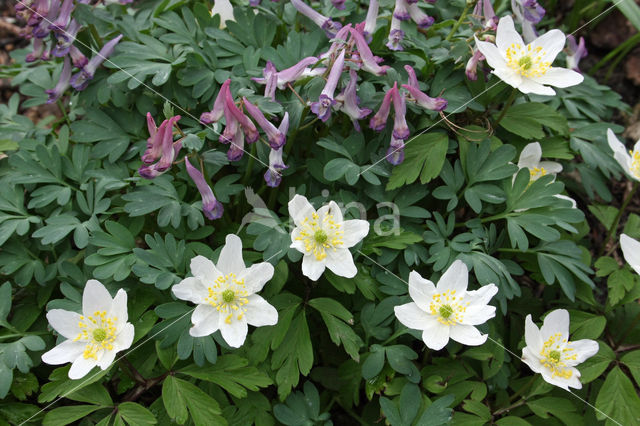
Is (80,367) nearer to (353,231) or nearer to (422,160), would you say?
(353,231)

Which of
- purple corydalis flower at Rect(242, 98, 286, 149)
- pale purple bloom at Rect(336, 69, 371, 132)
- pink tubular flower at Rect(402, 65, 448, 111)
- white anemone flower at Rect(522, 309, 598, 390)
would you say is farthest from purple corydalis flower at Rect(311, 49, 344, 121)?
white anemone flower at Rect(522, 309, 598, 390)

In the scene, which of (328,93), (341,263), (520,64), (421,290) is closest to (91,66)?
(328,93)

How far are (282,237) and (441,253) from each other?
2.23ft

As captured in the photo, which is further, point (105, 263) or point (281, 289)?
point (281, 289)

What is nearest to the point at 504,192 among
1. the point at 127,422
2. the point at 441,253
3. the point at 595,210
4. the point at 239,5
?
the point at 441,253

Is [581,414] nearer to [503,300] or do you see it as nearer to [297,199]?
[503,300]

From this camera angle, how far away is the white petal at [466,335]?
6.82 ft

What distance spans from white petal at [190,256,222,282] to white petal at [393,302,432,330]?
71 cm

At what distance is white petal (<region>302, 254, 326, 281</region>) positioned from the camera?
2.14 meters

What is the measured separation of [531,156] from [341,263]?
3.95 feet

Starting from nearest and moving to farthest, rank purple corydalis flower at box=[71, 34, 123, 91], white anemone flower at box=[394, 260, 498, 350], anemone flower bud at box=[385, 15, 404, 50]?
white anemone flower at box=[394, 260, 498, 350]
anemone flower bud at box=[385, 15, 404, 50]
purple corydalis flower at box=[71, 34, 123, 91]

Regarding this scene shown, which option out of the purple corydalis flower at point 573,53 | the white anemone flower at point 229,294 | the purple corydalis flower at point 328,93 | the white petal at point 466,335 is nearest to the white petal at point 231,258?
the white anemone flower at point 229,294

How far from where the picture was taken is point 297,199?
7.04ft

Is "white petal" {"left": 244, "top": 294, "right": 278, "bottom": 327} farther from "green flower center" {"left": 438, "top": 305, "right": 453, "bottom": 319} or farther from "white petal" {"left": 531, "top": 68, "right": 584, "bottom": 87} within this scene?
"white petal" {"left": 531, "top": 68, "right": 584, "bottom": 87}
